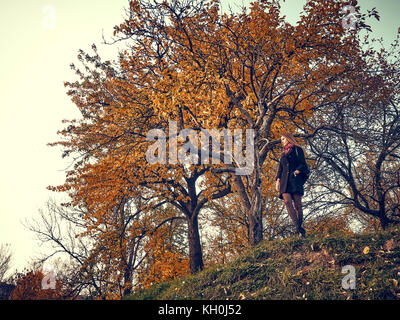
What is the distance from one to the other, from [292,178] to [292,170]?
20cm

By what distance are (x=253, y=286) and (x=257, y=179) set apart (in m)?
3.46

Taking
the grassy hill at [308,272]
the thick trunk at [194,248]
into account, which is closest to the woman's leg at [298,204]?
the grassy hill at [308,272]

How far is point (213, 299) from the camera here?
5141mm

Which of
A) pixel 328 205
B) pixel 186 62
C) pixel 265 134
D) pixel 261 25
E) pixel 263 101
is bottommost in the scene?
pixel 328 205

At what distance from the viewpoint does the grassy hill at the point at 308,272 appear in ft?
13.8

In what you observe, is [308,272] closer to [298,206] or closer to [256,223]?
[298,206]

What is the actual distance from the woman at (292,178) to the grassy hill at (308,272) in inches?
26.3

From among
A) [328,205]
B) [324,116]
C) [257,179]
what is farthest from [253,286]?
[324,116]

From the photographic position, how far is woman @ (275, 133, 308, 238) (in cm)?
584

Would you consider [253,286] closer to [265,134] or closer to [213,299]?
[213,299]

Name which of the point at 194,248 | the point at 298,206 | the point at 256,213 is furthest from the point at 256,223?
the point at 194,248

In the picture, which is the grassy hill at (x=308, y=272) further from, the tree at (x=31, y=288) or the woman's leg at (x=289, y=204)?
the tree at (x=31, y=288)

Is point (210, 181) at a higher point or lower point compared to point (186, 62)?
lower

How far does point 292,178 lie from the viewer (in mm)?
5898
